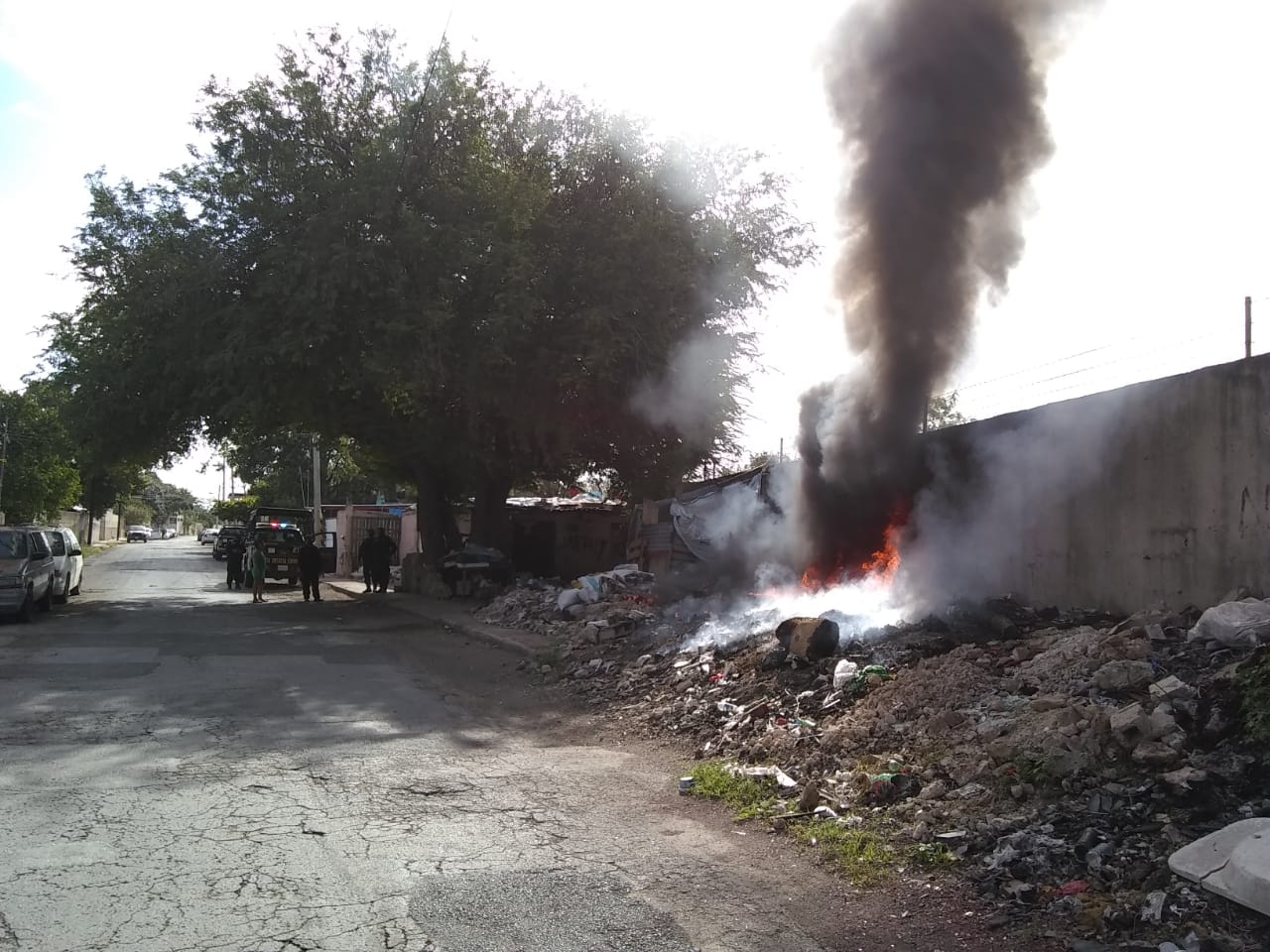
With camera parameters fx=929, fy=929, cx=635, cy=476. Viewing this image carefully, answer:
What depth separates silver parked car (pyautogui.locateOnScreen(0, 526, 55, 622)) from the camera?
557 inches

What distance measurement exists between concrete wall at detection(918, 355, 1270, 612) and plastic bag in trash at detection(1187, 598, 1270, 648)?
0.77m

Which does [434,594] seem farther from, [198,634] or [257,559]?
[198,634]

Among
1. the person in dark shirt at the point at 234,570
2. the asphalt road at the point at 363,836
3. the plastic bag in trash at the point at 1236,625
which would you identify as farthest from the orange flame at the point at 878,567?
the person in dark shirt at the point at 234,570

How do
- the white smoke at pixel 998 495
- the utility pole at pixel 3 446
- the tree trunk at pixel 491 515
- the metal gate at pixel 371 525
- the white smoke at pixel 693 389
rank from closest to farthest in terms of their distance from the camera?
the white smoke at pixel 998 495, the white smoke at pixel 693 389, the tree trunk at pixel 491 515, the metal gate at pixel 371 525, the utility pole at pixel 3 446

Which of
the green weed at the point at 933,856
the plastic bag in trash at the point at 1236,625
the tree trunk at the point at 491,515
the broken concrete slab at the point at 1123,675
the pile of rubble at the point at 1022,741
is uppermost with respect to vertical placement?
the tree trunk at the point at 491,515

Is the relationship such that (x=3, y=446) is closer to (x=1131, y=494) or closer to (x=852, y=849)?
(x=1131, y=494)

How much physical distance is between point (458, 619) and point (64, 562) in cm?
800

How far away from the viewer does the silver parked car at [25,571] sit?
14.2 metres

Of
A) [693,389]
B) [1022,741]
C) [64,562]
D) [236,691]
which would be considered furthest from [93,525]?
[1022,741]

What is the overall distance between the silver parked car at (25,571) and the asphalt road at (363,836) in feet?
19.1

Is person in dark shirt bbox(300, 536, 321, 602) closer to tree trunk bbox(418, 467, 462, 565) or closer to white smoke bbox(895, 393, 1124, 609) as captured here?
tree trunk bbox(418, 467, 462, 565)

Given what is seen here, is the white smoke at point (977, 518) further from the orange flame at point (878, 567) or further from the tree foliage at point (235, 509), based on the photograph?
the tree foliage at point (235, 509)

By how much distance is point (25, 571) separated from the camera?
14508mm

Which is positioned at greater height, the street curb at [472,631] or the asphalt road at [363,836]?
the asphalt road at [363,836]
